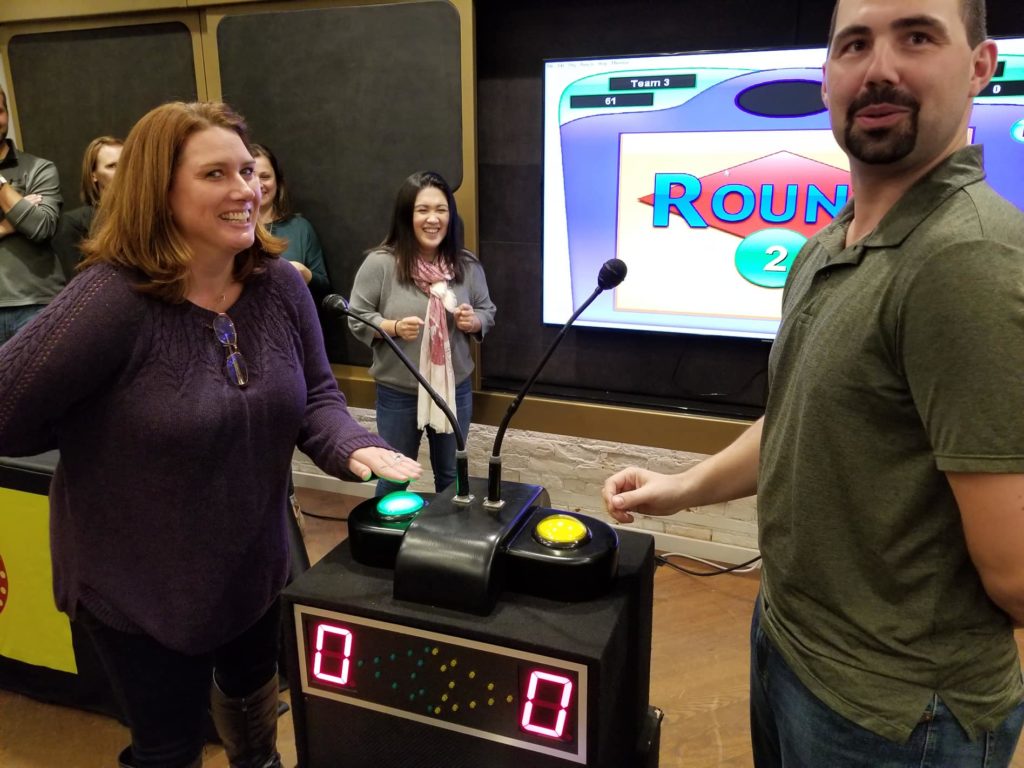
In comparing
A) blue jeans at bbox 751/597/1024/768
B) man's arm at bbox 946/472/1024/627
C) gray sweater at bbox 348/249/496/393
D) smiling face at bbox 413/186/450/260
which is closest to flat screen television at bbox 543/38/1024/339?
gray sweater at bbox 348/249/496/393

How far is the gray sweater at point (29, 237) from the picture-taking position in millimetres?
2672

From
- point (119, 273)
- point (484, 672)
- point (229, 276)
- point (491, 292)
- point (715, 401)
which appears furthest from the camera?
point (491, 292)

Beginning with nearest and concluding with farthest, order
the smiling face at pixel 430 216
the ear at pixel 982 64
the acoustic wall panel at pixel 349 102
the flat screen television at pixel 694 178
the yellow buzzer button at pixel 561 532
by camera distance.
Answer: the ear at pixel 982 64, the yellow buzzer button at pixel 561 532, the flat screen television at pixel 694 178, the smiling face at pixel 430 216, the acoustic wall panel at pixel 349 102

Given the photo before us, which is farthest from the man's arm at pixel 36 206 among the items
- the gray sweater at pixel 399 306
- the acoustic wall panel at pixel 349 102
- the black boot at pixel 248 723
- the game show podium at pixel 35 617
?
the black boot at pixel 248 723

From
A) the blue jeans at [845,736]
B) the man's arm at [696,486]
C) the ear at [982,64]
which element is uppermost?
the ear at [982,64]

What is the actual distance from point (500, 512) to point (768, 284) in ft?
5.76

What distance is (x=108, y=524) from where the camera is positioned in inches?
42.9

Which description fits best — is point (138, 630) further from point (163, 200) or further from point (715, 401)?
point (715, 401)

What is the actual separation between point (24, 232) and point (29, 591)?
1.49 m

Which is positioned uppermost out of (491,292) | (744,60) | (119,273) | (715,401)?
(744,60)

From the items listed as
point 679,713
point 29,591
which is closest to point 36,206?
point 29,591

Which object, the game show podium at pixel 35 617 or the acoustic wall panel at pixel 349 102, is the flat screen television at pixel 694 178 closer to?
the acoustic wall panel at pixel 349 102

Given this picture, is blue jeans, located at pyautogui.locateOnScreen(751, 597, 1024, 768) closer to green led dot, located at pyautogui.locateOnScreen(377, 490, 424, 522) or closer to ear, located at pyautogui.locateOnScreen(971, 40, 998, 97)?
green led dot, located at pyautogui.locateOnScreen(377, 490, 424, 522)

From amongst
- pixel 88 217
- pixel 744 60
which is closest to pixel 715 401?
pixel 744 60
